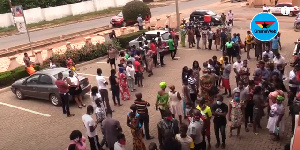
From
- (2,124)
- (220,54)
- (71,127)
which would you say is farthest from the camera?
(220,54)

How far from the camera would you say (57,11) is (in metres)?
42.0

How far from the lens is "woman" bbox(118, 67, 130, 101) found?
12281 mm

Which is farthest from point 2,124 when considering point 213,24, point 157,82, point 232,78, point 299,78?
point 213,24

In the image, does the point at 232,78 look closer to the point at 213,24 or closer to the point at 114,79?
the point at 114,79

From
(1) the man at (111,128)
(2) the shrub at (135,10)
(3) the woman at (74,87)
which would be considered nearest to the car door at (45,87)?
(3) the woman at (74,87)

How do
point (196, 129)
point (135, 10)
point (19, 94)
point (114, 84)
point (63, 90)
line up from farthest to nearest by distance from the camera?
1. point (135, 10)
2. point (19, 94)
3. point (114, 84)
4. point (63, 90)
5. point (196, 129)

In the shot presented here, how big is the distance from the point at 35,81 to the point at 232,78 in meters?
8.22

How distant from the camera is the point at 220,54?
18.0 m

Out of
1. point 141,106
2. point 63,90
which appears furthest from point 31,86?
point 141,106

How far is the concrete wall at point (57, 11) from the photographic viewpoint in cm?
3820

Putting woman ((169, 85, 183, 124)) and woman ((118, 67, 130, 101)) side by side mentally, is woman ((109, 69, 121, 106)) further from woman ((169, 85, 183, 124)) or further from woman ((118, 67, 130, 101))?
woman ((169, 85, 183, 124))

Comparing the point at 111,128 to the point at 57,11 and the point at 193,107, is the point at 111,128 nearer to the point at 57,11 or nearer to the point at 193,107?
the point at 193,107

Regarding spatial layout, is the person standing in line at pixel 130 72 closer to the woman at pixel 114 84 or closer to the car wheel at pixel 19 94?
the woman at pixel 114 84

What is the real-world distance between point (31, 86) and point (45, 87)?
2.83 feet
